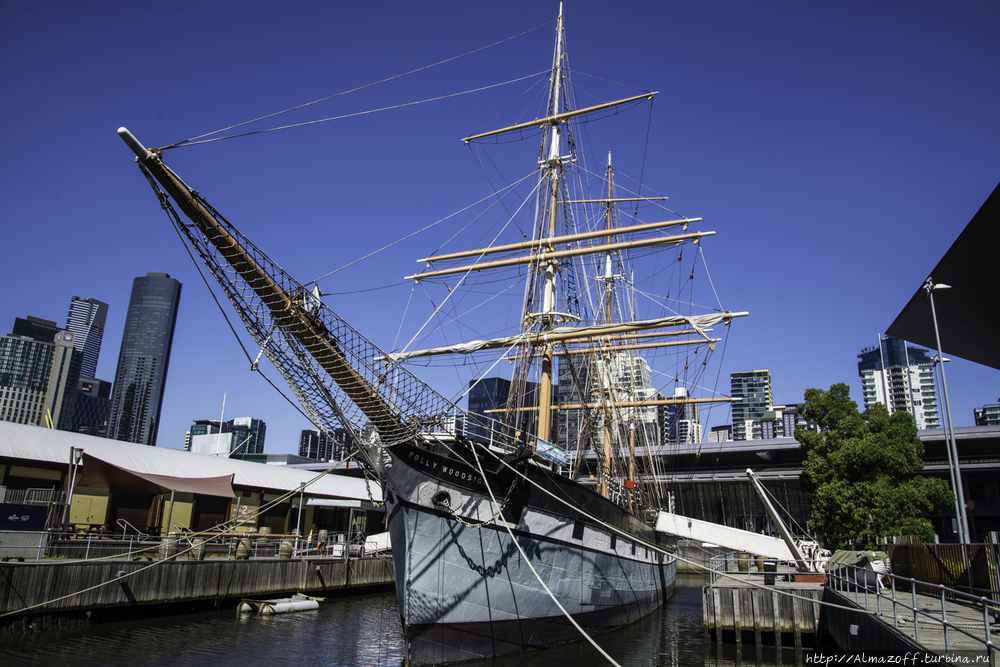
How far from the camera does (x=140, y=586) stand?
1791 centimetres

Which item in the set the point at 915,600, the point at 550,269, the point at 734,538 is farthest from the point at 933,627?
the point at 550,269

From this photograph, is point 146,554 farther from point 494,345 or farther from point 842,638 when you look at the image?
point 842,638

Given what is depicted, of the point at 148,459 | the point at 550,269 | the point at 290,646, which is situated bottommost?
the point at 290,646

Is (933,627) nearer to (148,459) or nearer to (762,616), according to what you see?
(762,616)

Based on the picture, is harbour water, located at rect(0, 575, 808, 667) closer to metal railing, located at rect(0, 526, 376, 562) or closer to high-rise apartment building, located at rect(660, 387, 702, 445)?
metal railing, located at rect(0, 526, 376, 562)

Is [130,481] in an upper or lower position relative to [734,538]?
upper

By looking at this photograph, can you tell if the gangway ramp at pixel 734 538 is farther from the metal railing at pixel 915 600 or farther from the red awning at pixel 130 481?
the red awning at pixel 130 481

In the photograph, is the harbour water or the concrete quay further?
the concrete quay

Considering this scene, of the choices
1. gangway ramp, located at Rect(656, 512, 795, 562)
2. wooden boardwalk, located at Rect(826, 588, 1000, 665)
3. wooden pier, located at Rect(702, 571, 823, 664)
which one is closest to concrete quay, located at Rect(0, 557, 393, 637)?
wooden boardwalk, located at Rect(826, 588, 1000, 665)

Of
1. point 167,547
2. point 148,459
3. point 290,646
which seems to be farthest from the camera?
point 148,459

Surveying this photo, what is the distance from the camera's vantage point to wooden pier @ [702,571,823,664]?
17250mm

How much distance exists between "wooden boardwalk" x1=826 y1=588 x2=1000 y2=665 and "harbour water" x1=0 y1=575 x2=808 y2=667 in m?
4.27

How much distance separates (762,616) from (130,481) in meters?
21.4

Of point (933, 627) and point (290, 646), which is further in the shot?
point (290, 646)
